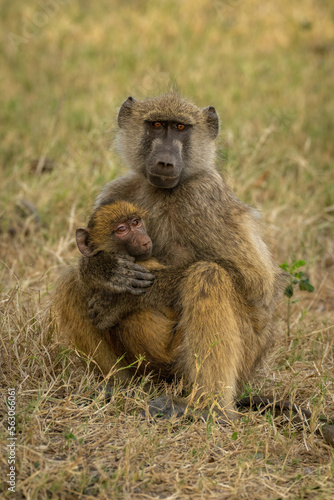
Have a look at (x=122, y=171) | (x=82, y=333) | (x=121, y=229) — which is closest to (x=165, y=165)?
(x=121, y=229)

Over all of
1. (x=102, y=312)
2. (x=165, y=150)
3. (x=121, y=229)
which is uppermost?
(x=165, y=150)

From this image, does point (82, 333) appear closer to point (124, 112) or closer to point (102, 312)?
point (102, 312)

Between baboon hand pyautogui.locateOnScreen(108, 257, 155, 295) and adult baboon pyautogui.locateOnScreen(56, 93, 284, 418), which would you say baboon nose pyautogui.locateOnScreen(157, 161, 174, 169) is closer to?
adult baboon pyautogui.locateOnScreen(56, 93, 284, 418)

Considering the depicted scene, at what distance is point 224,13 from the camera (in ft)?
34.3

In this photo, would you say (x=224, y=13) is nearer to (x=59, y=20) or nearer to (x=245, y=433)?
(x=59, y=20)

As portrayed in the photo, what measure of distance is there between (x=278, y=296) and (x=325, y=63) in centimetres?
636

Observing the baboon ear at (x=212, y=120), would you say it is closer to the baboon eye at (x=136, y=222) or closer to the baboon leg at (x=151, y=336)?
the baboon eye at (x=136, y=222)

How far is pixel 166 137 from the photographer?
3912mm

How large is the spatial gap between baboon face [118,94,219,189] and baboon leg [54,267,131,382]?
0.81 metres

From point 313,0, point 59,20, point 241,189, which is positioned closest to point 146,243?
point 241,189

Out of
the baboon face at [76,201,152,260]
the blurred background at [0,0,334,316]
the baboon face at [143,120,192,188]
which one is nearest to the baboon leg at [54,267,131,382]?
the baboon face at [76,201,152,260]

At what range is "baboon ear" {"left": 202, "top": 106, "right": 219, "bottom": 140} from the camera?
13.8ft

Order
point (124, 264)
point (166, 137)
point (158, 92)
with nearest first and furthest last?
point (124, 264)
point (166, 137)
point (158, 92)

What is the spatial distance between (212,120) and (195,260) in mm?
1086
